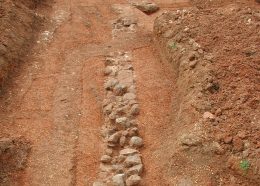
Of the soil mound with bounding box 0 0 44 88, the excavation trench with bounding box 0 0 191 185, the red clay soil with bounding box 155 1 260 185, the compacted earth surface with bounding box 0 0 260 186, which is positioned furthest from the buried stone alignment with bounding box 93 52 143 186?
the soil mound with bounding box 0 0 44 88

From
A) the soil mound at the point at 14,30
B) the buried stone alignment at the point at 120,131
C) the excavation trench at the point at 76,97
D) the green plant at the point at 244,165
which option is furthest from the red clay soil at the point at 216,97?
the soil mound at the point at 14,30

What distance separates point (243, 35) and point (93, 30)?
19.8 ft

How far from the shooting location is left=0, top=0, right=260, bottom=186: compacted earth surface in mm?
8664

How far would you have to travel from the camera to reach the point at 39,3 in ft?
52.6

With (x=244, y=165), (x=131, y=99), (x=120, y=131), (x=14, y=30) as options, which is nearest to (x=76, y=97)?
(x=131, y=99)

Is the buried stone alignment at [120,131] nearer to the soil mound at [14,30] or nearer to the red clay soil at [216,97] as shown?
the red clay soil at [216,97]

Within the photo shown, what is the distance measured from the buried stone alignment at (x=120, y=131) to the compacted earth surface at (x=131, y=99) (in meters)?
0.03

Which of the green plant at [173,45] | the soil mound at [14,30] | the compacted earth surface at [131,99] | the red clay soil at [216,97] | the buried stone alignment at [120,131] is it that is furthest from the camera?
the green plant at [173,45]

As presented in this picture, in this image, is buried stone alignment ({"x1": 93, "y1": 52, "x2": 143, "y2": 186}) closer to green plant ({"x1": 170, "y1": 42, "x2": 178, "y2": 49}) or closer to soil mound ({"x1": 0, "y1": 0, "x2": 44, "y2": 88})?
green plant ({"x1": 170, "y1": 42, "x2": 178, "y2": 49})

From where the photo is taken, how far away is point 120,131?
10000mm

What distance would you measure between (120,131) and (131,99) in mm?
1322

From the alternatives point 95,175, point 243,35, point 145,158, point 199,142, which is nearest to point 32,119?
point 95,175

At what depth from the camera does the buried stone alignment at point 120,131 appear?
29.2ft

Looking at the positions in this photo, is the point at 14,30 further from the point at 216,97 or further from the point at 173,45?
the point at 216,97
